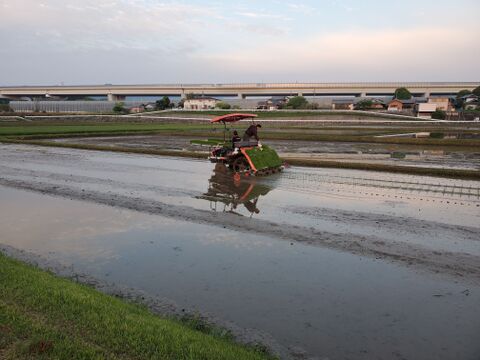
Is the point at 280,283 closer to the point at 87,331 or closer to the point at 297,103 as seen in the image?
the point at 87,331

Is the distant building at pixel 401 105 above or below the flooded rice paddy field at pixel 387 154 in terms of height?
above

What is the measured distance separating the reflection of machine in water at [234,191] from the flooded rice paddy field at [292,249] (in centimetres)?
8

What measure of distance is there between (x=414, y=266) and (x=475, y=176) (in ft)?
39.2

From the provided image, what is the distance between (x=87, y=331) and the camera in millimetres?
5109

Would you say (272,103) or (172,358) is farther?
(272,103)

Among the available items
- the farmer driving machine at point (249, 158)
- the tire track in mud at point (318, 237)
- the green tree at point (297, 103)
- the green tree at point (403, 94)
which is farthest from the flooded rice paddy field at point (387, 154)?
the green tree at point (403, 94)

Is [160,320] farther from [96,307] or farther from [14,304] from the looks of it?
[14,304]

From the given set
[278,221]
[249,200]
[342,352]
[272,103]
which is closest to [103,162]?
[249,200]

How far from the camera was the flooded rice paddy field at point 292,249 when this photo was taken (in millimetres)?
6309

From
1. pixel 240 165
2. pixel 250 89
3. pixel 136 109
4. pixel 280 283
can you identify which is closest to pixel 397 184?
pixel 240 165

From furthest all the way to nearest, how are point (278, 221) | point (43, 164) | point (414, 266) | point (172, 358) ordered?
point (43, 164), point (278, 221), point (414, 266), point (172, 358)

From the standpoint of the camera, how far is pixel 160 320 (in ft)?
19.0

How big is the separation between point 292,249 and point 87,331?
5393 mm

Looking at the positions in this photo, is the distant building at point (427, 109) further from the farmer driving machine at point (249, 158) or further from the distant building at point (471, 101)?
the farmer driving machine at point (249, 158)
